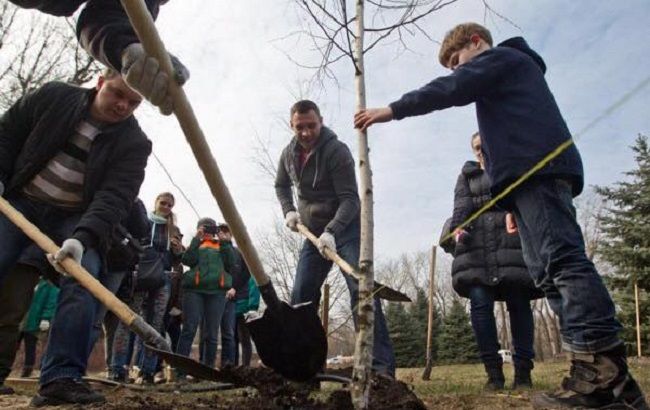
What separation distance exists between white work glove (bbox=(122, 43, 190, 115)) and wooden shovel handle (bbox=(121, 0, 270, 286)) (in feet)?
0.07

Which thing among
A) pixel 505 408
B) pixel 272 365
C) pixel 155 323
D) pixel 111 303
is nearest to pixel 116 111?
pixel 111 303

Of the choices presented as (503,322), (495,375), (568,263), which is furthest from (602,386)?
(503,322)

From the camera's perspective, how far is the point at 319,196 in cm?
409

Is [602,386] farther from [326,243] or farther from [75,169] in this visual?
[75,169]

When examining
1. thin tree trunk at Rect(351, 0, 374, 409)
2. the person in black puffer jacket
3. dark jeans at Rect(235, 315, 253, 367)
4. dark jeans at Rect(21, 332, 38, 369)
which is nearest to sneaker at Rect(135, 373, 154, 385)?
dark jeans at Rect(21, 332, 38, 369)

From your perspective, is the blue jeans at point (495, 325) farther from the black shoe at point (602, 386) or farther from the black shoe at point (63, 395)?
the black shoe at point (63, 395)

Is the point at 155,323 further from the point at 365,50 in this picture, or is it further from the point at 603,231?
the point at 603,231

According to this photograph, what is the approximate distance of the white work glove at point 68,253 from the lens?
2584 millimetres

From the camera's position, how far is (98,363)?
21.0 metres

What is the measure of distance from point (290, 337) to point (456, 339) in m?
21.6

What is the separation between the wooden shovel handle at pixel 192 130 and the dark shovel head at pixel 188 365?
1.84ft

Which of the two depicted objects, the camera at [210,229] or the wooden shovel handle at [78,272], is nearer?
the wooden shovel handle at [78,272]

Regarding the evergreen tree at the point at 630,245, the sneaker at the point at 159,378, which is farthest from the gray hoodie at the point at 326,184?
the evergreen tree at the point at 630,245

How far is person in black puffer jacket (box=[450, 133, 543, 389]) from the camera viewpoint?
12.3ft
